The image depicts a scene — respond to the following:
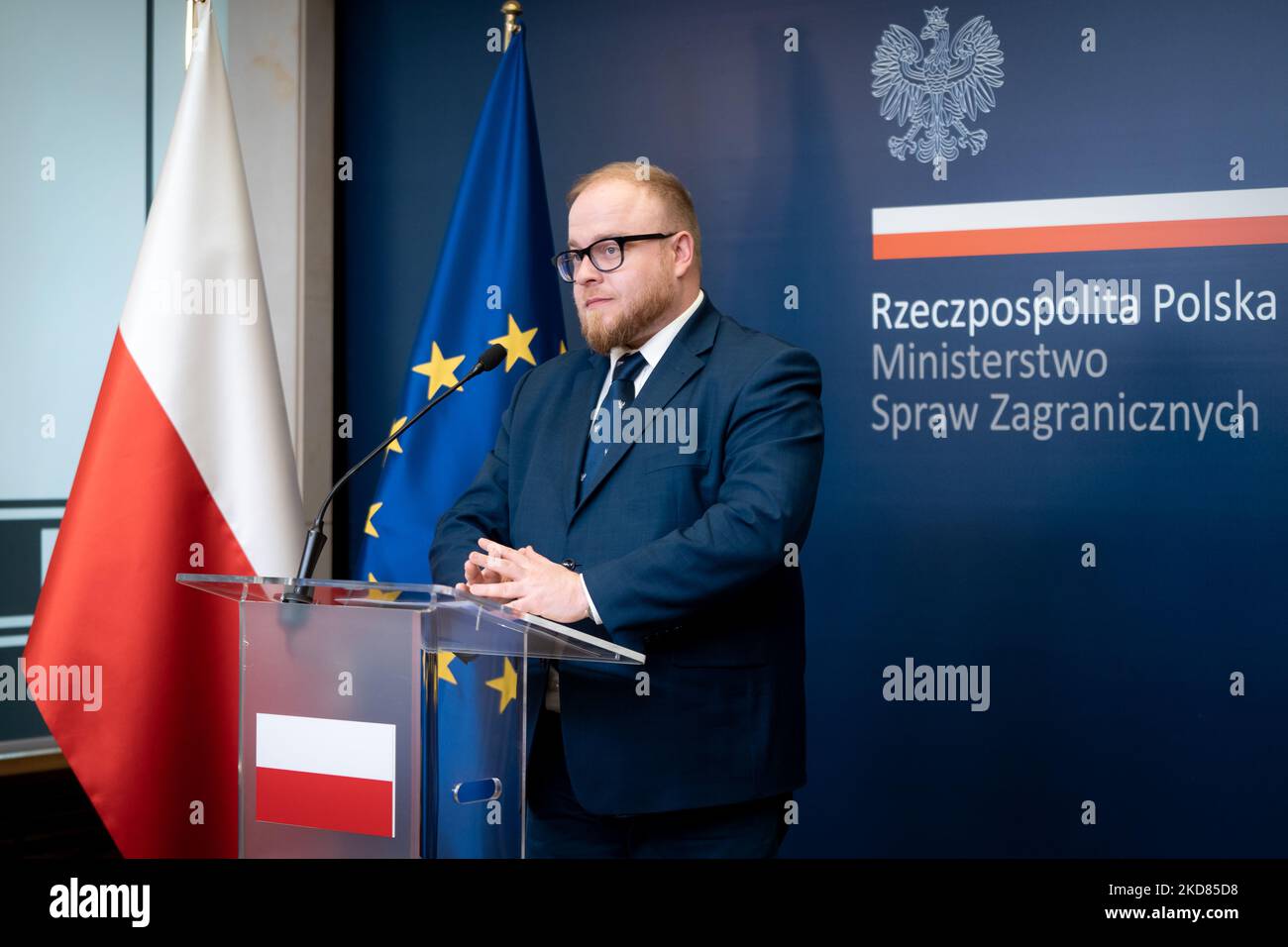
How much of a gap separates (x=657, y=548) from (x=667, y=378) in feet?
1.28

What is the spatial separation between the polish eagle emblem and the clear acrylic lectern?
2217 mm

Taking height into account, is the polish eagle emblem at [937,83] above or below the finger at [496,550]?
above

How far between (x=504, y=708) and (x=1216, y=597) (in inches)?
89.0

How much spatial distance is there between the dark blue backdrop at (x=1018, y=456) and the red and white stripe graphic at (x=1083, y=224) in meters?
0.04

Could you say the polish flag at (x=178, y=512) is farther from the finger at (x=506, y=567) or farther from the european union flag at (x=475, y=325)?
the finger at (x=506, y=567)

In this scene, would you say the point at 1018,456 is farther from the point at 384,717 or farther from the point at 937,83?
the point at 384,717

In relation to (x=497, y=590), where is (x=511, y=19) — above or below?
above

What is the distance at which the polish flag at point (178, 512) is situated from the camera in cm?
248

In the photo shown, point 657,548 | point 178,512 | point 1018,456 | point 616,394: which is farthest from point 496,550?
point 1018,456

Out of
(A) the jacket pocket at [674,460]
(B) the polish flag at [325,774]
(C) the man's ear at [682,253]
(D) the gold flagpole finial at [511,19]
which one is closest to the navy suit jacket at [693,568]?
(A) the jacket pocket at [674,460]

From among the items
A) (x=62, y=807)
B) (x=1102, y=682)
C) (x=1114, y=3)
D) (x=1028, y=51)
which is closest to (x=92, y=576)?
(x=62, y=807)

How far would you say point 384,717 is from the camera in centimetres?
142

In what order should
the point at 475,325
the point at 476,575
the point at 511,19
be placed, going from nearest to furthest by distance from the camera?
the point at 476,575
the point at 475,325
the point at 511,19

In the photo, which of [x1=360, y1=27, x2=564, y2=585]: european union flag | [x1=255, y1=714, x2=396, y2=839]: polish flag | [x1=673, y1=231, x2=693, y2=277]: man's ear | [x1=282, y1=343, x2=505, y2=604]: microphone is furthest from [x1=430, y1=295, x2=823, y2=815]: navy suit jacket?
[x1=360, y1=27, x2=564, y2=585]: european union flag
